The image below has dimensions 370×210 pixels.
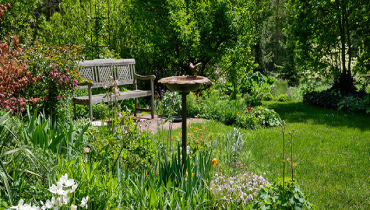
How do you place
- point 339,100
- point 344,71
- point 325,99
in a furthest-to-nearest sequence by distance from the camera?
point 344,71
point 325,99
point 339,100

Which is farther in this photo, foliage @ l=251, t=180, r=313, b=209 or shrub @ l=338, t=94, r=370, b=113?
shrub @ l=338, t=94, r=370, b=113

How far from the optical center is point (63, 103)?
5.10m

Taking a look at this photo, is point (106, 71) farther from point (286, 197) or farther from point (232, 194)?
point (286, 197)

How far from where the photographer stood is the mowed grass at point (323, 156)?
343cm

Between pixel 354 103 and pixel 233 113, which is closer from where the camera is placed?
pixel 233 113

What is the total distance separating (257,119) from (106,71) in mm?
3656

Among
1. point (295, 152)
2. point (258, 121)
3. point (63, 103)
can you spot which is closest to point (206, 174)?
point (295, 152)

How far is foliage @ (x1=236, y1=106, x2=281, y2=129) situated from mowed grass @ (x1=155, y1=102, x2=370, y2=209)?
0.28m

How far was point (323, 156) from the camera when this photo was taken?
15.5 feet

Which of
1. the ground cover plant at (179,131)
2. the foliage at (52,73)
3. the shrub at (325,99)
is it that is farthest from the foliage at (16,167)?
the shrub at (325,99)

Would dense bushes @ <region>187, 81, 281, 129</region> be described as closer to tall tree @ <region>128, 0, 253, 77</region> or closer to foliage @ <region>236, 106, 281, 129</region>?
foliage @ <region>236, 106, 281, 129</region>

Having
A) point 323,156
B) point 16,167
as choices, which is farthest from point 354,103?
point 16,167

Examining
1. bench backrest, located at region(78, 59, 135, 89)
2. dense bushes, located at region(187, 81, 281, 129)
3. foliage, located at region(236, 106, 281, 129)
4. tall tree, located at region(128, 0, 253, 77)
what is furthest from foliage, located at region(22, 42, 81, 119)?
tall tree, located at region(128, 0, 253, 77)

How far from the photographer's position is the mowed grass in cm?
343
